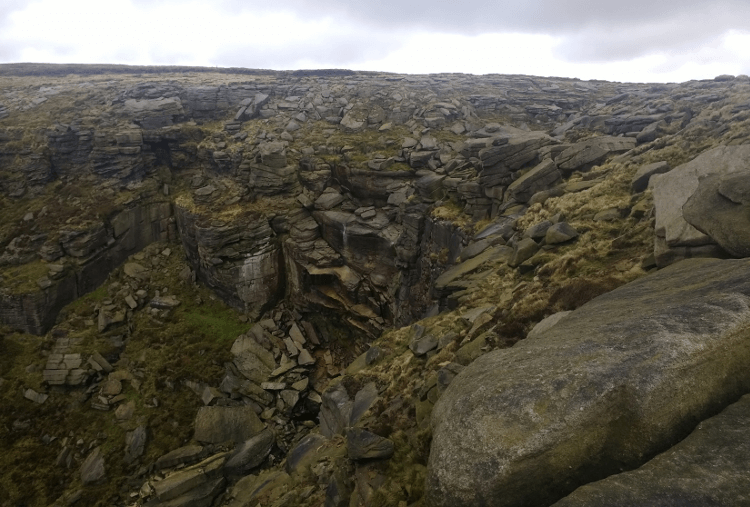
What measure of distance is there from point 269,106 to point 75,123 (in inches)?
882

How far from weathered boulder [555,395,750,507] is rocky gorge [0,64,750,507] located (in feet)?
0.13

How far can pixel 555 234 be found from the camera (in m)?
18.1

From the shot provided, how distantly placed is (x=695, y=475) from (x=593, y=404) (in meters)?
1.63

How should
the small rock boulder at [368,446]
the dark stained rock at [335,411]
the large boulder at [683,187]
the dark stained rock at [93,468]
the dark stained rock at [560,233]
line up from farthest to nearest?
the dark stained rock at [93,468], the dark stained rock at [560,233], the dark stained rock at [335,411], the large boulder at [683,187], the small rock boulder at [368,446]

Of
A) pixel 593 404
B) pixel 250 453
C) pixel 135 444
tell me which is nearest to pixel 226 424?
pixel 250 453

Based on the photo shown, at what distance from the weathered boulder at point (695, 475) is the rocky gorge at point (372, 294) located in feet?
0.13

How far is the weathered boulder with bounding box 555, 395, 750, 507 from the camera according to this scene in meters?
4.93

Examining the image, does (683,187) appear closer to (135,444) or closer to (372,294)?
(372,294)

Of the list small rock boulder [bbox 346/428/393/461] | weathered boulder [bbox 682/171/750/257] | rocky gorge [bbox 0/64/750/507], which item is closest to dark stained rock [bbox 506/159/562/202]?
rocky gorge [bbox 0/64/750/507]

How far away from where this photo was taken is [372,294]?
35.0 m

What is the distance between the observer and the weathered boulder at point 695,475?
4934mm

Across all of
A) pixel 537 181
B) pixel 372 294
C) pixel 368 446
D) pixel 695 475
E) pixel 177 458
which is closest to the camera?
pixel 695 475

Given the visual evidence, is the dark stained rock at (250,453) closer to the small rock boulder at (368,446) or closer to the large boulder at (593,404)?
the small rock boulder at (368,446)

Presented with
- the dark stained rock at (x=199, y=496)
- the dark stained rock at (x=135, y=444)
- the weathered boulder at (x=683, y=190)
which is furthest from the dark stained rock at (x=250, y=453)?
the weathered boulder at (x=683, y=190)
